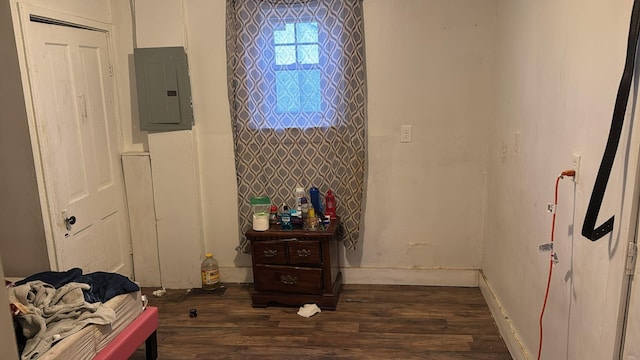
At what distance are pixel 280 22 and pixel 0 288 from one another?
273cm

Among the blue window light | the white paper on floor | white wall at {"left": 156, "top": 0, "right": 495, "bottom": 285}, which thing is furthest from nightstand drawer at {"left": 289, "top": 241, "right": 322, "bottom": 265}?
the blue window light

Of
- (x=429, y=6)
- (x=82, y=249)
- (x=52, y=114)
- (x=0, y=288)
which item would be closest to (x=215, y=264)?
(x=82, y=249)

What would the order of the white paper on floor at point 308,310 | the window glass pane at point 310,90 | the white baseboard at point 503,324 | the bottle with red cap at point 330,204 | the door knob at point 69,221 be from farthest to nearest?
the bottle with red cap at point 330,204 < the window glass pane at point 310,90 < the white paper on floor at point 308,310 < the door knob at point 69,221 < the white baseboard at point 503,324

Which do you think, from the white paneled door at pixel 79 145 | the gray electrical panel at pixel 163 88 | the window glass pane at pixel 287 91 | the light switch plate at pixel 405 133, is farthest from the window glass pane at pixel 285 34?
the white paneled door at pixel 79 145

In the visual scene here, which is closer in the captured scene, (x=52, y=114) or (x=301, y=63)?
(x=52, y=114)

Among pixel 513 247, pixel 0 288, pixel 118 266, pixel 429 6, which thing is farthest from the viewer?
pixel 118 266

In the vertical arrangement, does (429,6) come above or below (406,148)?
above

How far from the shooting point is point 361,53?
11.3 ft

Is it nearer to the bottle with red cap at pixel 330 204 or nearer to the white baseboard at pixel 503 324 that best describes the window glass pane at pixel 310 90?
the bottle with red cap at pixel 330 204

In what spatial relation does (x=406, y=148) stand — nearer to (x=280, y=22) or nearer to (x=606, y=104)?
(x=280, y=22)

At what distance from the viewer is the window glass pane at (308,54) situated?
11.3 ft

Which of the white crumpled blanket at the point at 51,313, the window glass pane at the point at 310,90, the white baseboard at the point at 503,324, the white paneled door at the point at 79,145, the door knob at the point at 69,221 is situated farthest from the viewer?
the window glass pane at the point at 310,90

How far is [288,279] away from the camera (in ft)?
11.3

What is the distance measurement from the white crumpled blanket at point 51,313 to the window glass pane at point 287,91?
1.76 metres
